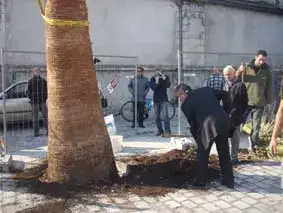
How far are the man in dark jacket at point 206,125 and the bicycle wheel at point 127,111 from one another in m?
7.94

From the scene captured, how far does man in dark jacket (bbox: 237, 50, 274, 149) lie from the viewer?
27.3 feet

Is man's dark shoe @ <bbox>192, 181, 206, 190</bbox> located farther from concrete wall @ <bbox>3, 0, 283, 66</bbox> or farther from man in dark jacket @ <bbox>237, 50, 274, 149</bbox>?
concrete wall @ <bbox>3, 0, 283, 66</bbox>

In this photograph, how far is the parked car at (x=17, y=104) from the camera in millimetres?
11548

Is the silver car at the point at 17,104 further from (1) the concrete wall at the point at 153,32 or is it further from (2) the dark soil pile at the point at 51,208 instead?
(2) the dark soil pile at the point at 51,208

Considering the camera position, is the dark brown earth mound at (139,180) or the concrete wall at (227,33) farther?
the concrete wall at (227,33)

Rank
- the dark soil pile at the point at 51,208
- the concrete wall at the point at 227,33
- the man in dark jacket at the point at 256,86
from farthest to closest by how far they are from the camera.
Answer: the concrete wall at the point at 227,33 → the man in dark jacket at the point at 256,86 → the dark soil pile at the point at 51,208

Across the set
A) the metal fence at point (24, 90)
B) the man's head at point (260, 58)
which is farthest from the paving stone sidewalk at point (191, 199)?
the metal fence at point (24, 90)

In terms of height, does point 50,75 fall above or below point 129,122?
above

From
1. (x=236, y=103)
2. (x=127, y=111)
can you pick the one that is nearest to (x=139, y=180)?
(x=236, y=103)

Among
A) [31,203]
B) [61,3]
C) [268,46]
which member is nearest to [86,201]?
[31,203]

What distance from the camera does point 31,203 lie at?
5570 millimetres

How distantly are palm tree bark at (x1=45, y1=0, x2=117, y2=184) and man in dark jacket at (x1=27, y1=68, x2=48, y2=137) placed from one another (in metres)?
4.84

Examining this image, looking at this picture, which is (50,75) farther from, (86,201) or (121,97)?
(121,97)

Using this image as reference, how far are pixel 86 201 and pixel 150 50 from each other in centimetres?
1348
